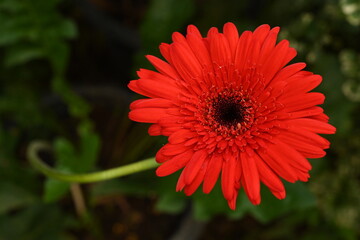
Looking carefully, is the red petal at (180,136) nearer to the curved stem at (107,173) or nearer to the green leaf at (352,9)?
the curved stem at (107,173)

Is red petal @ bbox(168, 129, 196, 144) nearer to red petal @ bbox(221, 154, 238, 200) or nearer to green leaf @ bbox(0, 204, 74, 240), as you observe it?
red petal @ bbox(221, 154, 238, 200)

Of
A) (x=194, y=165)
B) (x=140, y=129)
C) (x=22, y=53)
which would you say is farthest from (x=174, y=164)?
(x=22, y=53)

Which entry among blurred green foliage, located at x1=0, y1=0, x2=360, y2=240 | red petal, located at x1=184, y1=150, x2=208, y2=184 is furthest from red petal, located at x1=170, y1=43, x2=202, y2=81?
blurred green foliage, located at x1=0, y1=0, x2=360, y2=240

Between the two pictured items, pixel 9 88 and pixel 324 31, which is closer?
pixel 324 31

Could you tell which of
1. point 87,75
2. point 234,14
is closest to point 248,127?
point 234,14

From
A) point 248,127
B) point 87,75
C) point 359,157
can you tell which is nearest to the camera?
point 248,127

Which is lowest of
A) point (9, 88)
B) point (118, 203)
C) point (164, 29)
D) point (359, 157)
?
point (359, 157)

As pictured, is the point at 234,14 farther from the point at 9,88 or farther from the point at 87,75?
the point at 9,88
